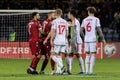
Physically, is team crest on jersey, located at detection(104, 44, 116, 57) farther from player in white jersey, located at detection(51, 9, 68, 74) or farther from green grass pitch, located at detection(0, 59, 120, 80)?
player in white jersey, located at detection(51, 9, 68, 74)

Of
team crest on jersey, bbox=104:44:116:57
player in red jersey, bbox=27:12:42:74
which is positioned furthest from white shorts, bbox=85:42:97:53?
team crest on jersey, bbox=104:44:116:57

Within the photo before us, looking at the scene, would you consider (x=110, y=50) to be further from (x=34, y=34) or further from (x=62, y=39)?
(x=62, y=39)

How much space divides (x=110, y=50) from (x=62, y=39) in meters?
15.5

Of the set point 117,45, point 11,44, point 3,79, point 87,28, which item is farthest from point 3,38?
point 3,79

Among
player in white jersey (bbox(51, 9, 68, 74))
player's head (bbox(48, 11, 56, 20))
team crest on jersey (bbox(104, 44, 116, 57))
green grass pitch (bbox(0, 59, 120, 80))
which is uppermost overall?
player's head (bbox(48, 11, 56, 20))

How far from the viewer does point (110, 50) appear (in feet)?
113

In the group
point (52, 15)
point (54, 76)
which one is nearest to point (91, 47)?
point (52, 15)

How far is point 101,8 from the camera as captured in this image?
4178 centimetres

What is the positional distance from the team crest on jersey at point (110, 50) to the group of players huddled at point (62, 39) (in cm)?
1329

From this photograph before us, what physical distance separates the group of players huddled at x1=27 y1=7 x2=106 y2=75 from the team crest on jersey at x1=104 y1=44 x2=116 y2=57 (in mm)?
13286

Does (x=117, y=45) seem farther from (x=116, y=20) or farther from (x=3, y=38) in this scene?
(x=3, y=38)

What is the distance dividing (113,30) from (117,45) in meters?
2.77

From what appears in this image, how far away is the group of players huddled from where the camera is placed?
19281 mm

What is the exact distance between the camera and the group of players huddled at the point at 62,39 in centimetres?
1928
